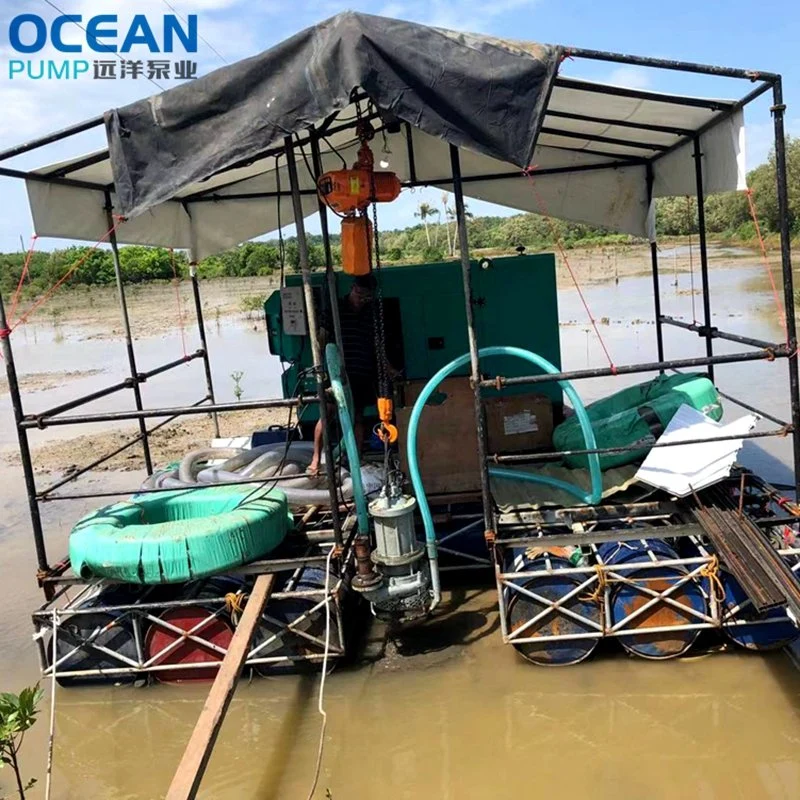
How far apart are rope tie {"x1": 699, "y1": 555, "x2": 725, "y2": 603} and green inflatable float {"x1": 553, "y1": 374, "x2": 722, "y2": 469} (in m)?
0.93

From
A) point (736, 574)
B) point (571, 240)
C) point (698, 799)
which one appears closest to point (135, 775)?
point (698, 799)

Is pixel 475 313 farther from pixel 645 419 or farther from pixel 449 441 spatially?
pixel 645 419

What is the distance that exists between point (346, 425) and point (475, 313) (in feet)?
8.26

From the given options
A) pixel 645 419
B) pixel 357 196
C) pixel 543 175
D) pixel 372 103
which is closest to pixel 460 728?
pixel 645 419

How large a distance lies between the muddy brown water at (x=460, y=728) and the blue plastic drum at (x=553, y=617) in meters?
0.11

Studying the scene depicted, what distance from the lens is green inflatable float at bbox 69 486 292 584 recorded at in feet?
14.4

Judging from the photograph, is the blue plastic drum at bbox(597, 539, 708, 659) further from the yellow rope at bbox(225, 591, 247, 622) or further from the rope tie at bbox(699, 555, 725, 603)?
the yellow rope at bbox(225, 591, 247, 622)

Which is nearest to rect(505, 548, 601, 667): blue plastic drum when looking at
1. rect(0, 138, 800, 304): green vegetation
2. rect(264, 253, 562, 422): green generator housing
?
rect(264, 253, 562, 422): green generator housing

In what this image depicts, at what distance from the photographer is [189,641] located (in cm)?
467

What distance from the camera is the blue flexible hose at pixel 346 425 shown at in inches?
174

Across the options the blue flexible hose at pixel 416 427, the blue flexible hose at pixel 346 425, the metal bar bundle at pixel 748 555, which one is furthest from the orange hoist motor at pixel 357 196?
the metal bar bundle at pixel 748 555

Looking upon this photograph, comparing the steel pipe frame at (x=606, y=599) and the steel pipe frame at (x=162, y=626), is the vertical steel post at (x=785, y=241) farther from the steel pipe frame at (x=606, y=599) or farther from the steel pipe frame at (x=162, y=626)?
the steel pipe frame at (x=162, y=626)

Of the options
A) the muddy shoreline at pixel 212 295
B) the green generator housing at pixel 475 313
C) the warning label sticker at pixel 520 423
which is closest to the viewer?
the warning label sticker at pixel 520 423

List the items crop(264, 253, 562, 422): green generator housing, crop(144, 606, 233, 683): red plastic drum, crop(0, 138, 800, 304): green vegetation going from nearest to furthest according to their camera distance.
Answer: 1. crop(144, 606, 233, 683): red plastic drum
2. crop(264, 253, 562, 422): green generator housing
3. crop(0, 138, 800, 304): green vegetation
